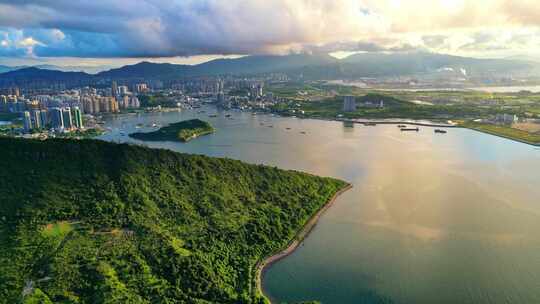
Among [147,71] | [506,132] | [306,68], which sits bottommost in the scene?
[506,132]

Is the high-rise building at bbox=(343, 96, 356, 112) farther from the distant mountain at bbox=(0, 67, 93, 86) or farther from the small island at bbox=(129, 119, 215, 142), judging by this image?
the distant mountain at bbox=(0, 67, 93, 86)

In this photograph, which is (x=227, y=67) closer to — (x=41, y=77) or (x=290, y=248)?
(x=41, y=77)

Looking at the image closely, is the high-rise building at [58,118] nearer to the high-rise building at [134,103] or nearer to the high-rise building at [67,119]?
the high-rise building at [67,119]

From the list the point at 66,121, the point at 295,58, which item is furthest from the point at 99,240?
the point at 295,58

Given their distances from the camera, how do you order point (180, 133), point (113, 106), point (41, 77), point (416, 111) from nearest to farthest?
1. point (180, 133)
2. point (416, 111)
3. point (113, 106)
4. point (41, 77)

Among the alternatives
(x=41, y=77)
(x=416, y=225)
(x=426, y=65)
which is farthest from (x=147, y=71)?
(x=416, y=225)

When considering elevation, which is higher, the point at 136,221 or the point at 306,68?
the point at 306,68

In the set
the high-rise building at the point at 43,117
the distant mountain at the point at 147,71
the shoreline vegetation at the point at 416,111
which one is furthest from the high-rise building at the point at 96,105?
the distant mountain at the point at 147,71

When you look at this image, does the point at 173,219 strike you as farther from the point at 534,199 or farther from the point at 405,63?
the point at 405,63
